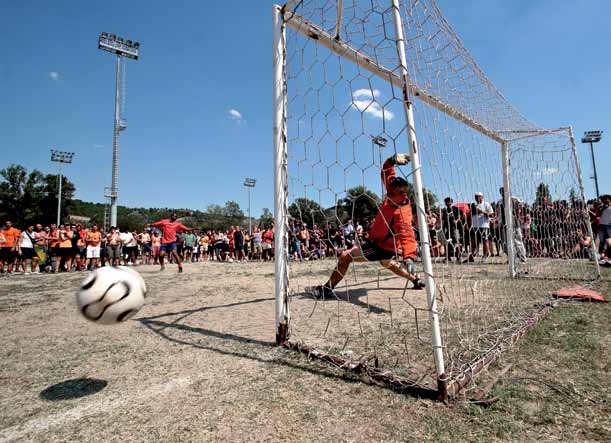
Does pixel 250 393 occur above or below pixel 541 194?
below

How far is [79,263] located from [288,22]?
42.2ft

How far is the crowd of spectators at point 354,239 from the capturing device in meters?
4.19

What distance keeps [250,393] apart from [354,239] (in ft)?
7.80

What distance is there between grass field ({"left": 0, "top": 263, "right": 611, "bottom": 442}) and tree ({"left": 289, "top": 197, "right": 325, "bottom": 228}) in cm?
125

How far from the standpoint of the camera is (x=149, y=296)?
18.9ft

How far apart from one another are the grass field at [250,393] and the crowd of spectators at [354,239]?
118 cm

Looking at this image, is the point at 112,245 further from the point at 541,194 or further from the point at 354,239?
the point at 541,194

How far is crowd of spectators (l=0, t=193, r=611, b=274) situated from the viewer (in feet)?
13.7

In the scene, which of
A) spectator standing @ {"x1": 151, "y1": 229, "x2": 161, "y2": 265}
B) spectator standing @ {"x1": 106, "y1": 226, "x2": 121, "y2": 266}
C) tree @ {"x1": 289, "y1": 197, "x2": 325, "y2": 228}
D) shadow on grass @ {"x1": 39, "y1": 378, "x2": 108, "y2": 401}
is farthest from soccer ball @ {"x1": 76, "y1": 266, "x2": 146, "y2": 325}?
spectator standing @ {"x1": 151, "y1": 229, "x2": 161, "y2": 265}

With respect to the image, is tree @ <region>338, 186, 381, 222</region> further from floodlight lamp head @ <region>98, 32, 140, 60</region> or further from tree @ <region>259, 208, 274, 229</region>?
floodlight lamp head @ <region>98, 32, 140, 60</region>

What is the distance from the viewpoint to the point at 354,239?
4.14 meters

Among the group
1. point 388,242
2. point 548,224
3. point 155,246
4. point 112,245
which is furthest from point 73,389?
point 155,246

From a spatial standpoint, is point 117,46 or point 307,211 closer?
point 307,211

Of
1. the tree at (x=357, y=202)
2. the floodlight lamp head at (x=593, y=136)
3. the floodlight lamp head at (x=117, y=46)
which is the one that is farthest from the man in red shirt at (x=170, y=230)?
the floodlight lamp head at (x=593, y=136)
